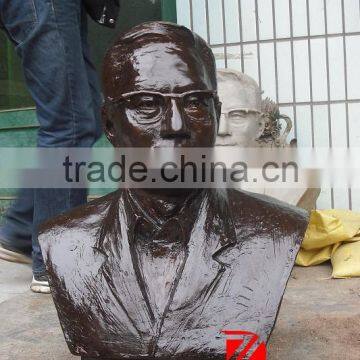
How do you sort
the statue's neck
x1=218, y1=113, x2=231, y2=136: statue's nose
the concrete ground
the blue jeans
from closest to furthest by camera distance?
the statue's neck < the concrete ground < the blue jeans < x1=218, y1=113, x2=231, y2=136: statue's nose

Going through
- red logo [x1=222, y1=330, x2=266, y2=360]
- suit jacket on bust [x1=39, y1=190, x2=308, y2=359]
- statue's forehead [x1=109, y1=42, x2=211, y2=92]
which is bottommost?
red logo [x1=222, y1=330, x2=266, y2=360]

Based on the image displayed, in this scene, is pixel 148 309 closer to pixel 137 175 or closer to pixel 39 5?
pixel 137 175

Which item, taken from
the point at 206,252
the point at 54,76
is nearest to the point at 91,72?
the point at 54,76

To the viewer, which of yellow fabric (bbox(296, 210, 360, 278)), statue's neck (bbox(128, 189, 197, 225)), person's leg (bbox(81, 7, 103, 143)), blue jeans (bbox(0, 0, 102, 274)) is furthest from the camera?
yellow fabric (bbox(296, 210, 360, 278))

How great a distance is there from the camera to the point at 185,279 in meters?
1.82

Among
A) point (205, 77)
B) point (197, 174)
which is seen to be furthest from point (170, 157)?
point (205, 77)

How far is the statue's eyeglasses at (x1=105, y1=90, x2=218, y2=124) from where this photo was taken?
182 centimetres

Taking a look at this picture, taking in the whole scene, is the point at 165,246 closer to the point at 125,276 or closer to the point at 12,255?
the point at 125,276

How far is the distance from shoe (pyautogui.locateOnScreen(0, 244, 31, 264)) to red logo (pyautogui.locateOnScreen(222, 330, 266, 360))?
167 centimetres

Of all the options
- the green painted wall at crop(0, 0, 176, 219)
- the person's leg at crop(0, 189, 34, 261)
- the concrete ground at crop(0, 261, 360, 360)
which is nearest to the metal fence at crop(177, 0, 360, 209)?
the green painted wall at crop(0, 0, 176, 219)

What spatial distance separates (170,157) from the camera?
1788 millimetres

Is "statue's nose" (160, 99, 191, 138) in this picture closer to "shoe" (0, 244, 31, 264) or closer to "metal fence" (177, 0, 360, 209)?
"shoe" (0, 244, 31, 264)

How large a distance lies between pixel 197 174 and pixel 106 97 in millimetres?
392

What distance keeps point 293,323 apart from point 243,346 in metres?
0.80
